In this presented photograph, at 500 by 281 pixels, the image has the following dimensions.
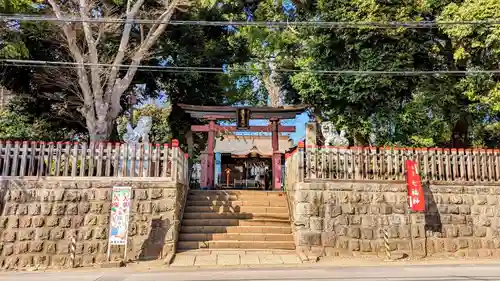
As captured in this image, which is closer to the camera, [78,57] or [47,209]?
[47,209]

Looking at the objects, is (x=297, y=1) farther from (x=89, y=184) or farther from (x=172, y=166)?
(x=89, y=184)

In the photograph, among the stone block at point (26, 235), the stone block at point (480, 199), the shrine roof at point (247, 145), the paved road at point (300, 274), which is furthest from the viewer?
the shrine roof at point (247, 145)

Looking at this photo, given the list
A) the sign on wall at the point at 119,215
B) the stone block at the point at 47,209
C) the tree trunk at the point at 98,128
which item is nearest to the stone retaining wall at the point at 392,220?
the sign on wall at the point at 119,215

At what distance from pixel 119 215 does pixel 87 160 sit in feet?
6.84

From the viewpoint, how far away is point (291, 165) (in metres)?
11.9

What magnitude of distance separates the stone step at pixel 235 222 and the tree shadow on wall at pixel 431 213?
3882 mm

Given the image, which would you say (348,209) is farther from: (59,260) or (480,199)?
(59,260)

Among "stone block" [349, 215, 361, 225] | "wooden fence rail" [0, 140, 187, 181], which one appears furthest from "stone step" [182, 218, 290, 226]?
"stone block" [349, 215, 361, 225]

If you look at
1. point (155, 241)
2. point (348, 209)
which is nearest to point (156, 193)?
point (155, 241)

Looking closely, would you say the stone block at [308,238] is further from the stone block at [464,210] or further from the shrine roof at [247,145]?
the shrine roof at [247,145]

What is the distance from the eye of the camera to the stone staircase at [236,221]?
1007 cm

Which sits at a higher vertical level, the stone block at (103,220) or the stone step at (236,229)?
the stone block at (103,220)

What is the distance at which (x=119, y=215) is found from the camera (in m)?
8.89

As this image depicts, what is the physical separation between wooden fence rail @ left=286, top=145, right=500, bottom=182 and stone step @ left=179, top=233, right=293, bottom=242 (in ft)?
5.79
